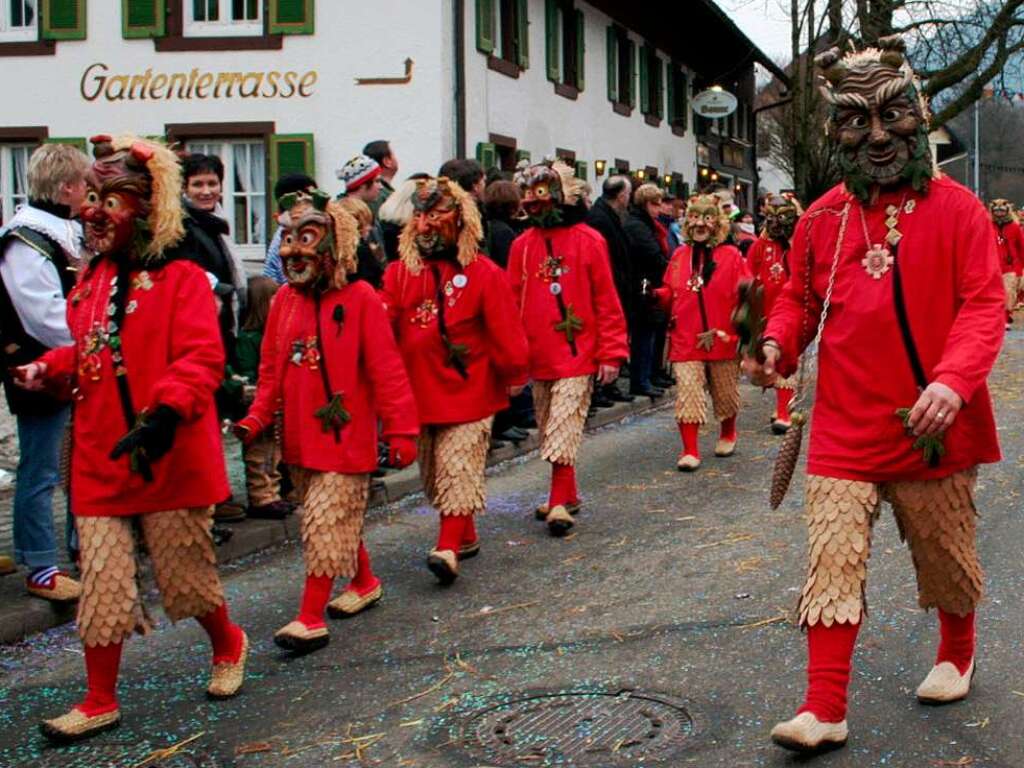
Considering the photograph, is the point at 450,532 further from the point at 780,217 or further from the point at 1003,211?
the point at 1003,211

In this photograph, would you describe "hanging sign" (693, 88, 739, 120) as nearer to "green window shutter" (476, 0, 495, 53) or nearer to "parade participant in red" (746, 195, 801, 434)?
"green window shutter" (476, 0, 495, 53)

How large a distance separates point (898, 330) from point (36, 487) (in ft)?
12.5

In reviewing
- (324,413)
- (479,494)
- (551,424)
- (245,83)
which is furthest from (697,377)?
(245,83)

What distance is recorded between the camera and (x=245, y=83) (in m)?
19.8

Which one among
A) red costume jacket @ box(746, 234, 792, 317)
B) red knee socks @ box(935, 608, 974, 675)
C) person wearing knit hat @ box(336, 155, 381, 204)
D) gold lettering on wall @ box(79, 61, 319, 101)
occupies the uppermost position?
gold lettering on wall @ box(79, 61, 319, 101)

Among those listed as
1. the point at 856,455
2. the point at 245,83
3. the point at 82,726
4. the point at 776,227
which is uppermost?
the point at 245,83

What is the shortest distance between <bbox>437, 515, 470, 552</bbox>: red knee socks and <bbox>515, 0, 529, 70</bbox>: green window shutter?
15.9m

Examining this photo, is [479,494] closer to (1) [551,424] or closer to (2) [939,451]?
(1) [551,424]

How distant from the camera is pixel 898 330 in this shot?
4664 millimetres

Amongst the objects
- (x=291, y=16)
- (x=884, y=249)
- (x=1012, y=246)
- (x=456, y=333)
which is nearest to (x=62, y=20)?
(x=291, y=16)

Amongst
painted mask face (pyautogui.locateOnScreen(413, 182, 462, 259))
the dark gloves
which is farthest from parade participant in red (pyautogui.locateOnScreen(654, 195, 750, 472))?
the dark gloves

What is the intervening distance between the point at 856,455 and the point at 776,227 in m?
7.48

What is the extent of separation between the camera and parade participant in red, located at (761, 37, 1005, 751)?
4.63 m

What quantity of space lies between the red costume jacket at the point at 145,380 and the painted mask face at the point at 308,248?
37.2 inches
